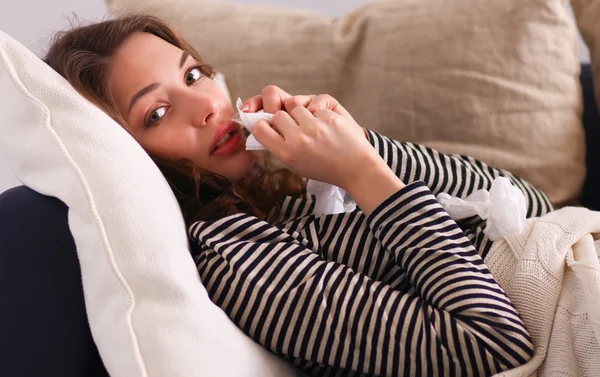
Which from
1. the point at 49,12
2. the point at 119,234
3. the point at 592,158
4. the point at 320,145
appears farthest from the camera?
the point at 49,12

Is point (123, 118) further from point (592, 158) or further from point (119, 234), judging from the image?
point (592, 158)

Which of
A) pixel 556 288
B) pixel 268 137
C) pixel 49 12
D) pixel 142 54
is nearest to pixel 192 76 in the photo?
pixel 142 54

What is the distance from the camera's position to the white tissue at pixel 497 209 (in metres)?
0.85

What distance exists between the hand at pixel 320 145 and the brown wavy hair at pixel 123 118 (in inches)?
4.5

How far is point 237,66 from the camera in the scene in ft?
3.99

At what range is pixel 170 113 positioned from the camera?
0.92m

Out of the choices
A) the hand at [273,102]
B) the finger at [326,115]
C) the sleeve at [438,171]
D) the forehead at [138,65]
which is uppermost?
the forehead at [138,65]

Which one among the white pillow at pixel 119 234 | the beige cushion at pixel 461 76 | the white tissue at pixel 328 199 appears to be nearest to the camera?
the white pillow at pixel 119 234

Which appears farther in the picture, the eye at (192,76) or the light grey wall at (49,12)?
the light grey wall at (49,12)

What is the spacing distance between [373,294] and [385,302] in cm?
2

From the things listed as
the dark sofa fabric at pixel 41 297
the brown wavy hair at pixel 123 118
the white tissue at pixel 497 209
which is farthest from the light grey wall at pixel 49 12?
the dark sofa fabric at pixel 41 297

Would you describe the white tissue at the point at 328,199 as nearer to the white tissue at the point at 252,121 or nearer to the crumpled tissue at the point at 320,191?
the crumpled tissue at the point at 320,191

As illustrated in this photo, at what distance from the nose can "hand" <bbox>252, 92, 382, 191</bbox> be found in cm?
10

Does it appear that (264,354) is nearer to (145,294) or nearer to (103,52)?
(145,294)
